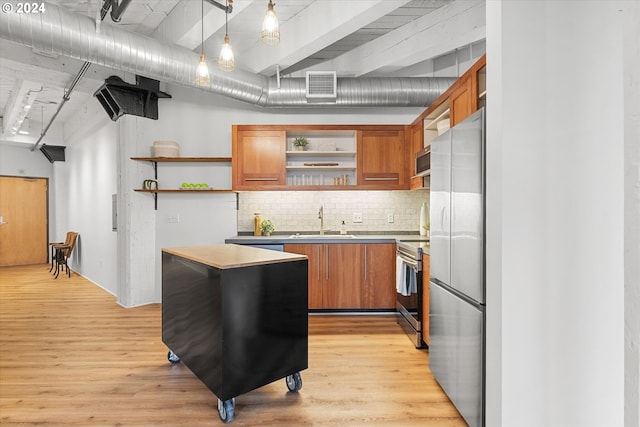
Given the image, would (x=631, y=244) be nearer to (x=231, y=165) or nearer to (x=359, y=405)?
(x=359, y=405)

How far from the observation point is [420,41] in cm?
376

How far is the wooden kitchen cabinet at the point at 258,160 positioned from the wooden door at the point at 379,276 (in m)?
1.50

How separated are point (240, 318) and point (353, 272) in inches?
88.1

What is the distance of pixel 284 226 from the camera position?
15.9 ft

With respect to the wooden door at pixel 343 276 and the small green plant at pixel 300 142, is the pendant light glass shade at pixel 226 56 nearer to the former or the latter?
the small green plant at pixel 300 142

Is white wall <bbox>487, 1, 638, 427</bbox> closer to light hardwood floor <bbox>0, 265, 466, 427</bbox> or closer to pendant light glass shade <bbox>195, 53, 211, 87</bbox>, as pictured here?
light hardwood floor <bbox>0, 265, 466, 427</bbox>

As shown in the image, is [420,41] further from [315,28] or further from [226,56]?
[226,56]

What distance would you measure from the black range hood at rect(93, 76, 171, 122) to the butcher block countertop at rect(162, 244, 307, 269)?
284 centimetres

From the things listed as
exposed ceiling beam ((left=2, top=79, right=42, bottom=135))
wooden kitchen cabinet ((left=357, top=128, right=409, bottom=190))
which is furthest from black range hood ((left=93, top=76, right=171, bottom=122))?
wooden kitchen cabinet ((left=357, top=128, right=409, bottom=190))

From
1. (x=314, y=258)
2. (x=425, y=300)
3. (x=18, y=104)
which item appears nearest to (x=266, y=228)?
(x=314, y=258)

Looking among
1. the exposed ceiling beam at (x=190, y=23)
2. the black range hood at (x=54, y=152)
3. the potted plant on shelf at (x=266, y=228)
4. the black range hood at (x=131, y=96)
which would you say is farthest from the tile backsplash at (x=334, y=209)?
the black range hood at (x=54, y=152)

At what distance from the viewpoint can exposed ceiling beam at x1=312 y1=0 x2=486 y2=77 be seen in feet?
11.0

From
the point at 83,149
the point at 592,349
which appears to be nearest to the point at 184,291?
the point at 592,349

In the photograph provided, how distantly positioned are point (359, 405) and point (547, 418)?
1.08m
